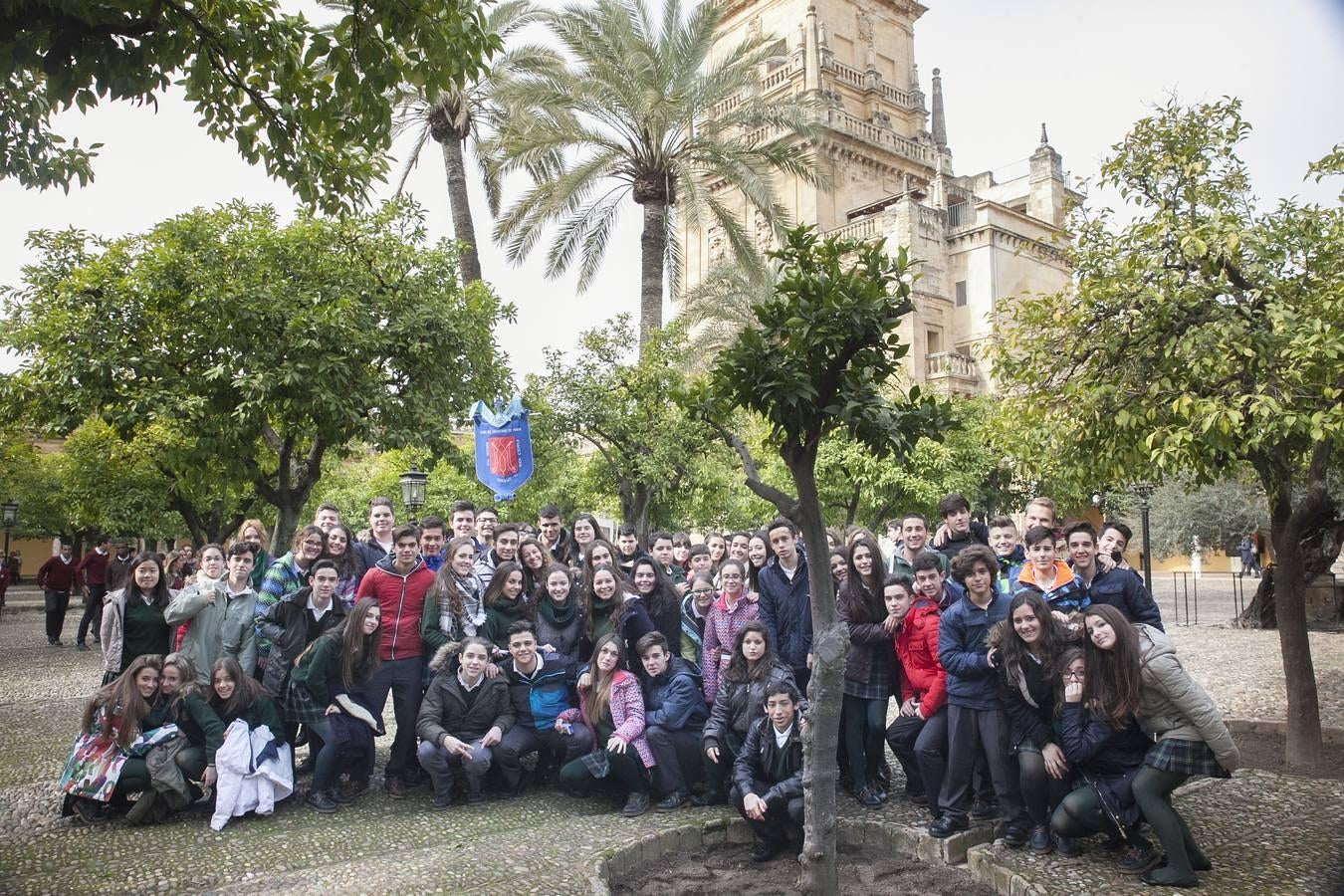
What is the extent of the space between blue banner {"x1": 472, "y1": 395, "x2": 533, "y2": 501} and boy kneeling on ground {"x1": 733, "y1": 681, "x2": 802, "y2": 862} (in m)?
8.87

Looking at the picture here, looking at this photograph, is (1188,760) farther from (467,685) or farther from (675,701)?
(467,685)

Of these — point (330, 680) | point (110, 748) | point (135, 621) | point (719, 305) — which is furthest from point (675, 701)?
point (719, 305)

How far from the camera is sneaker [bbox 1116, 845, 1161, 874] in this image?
4906mm

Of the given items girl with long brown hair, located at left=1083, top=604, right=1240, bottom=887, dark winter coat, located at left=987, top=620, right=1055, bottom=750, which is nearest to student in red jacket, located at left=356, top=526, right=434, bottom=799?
dark winter coat, located at left=987, top=620, right=1055, bottom=750

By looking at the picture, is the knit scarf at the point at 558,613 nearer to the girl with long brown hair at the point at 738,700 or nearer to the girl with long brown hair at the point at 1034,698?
the girl with long brown hair at the point at 738,700

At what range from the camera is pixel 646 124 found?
712 inches

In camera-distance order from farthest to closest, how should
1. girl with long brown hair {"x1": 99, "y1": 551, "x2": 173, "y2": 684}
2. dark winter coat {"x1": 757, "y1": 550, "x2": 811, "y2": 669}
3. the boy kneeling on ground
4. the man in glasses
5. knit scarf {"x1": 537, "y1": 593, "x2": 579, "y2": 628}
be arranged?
the man in glasses
girl with long brown hair {"x1": 99, "y1": 551, "x2": 173, "y2": 684}
knit scarf {"x1": 537, "y1": 593, "x2": 579, "y2": 628}
dark winter coat {"x1": 757, "y1": 550, "x2": 811, "y2": 669}
the boy kneeling on ground

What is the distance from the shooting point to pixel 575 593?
7.30 meters

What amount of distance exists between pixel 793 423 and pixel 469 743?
3.67 metres

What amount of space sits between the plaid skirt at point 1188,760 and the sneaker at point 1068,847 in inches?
26.9

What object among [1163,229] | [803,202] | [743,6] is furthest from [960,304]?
[1163,229]

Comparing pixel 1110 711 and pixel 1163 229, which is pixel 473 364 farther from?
A: pixel 1110 711

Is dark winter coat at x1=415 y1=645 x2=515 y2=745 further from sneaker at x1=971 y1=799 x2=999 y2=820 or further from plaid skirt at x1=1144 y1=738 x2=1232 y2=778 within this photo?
plaid skirt at x1=1144 y1=738 x2=1232 y2=778

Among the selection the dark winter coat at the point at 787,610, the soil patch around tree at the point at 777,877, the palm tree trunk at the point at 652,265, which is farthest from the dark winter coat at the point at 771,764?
the palm tree trunk at the point at 652,265
